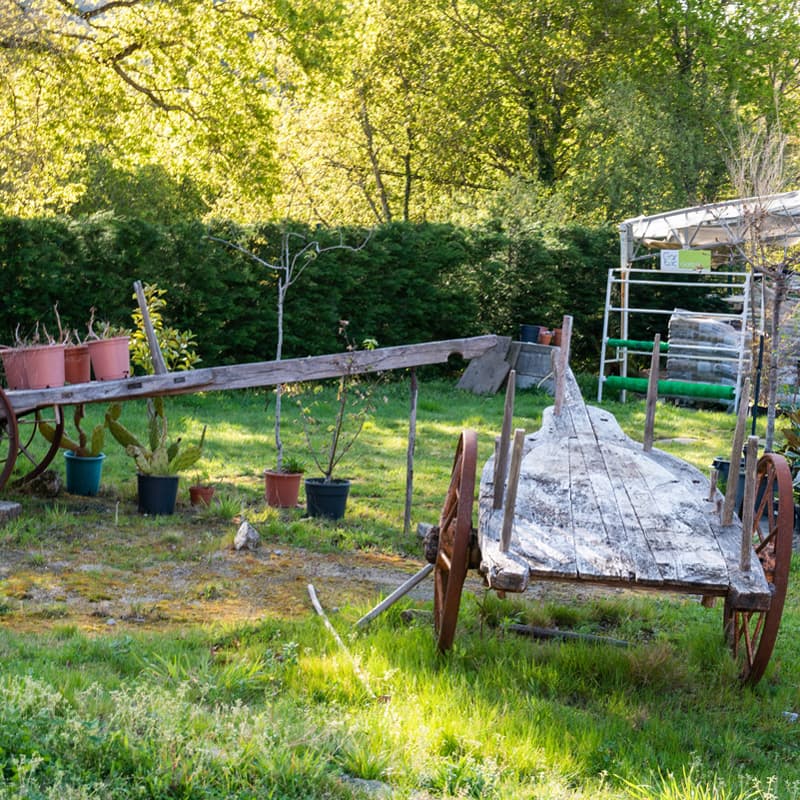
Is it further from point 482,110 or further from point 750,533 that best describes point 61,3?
point 750,533

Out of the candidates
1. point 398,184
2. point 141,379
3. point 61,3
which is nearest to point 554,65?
point 398,184

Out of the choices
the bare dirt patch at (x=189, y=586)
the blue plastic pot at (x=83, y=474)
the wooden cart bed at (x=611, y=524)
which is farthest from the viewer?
the blue plastic pot at (x=83, y=474)

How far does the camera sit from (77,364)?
24.8 feet

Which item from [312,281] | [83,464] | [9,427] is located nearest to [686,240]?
[312,281]

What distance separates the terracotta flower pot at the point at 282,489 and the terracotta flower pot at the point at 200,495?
446mm

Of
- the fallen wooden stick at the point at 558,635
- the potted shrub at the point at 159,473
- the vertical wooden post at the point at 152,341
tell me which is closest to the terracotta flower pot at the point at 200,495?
the potted shrub at the point at 159,473

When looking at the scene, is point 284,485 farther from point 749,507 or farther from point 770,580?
point 749,507

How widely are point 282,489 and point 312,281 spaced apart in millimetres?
7384

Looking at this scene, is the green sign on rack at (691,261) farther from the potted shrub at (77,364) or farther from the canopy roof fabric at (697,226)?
the potted shrub at (77,364)

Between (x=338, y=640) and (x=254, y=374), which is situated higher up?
(x=254, y=374)

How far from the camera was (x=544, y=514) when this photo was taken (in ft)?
15.0

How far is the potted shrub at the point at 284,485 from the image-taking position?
313 inches

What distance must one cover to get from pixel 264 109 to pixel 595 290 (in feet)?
21.3

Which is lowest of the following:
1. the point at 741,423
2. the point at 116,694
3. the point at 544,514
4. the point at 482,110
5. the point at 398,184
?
the point at 116,694
